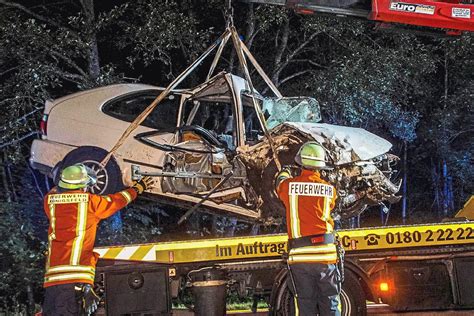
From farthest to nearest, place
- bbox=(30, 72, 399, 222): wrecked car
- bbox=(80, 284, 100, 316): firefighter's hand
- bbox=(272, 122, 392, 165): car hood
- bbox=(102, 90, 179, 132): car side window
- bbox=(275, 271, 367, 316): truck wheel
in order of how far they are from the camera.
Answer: bbox=(102, 90, 179, 132): car side window < bbox=(30, 72, 399, 222): wrecked car < bbox=(272, 122, 392, 165): car hood < bbox=(275, 271, 367, 316): truck wheel < bbox=(80, 284, 100, 316): firefighter's hand

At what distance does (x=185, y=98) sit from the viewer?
316 inches

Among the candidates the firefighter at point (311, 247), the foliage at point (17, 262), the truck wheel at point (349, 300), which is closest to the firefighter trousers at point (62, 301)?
the firefighter at point (311, 247)

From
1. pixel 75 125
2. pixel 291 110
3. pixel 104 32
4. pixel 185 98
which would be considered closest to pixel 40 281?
pixel 75 125

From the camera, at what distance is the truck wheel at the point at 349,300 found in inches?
228

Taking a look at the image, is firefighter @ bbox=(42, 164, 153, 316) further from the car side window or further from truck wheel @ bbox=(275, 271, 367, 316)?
the car side window

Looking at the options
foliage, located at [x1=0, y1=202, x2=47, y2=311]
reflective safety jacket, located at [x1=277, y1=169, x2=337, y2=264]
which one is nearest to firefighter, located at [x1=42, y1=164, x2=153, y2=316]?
reflective safety jacket, located at [x1=277, y1=169, x2=337, y2=264]

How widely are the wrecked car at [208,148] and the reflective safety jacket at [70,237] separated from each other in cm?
203

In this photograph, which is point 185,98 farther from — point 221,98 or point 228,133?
point 228,133

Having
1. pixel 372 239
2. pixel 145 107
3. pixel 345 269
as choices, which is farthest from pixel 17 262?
pixel 372 239

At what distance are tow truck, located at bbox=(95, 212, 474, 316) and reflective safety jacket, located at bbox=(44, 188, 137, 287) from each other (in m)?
0.79

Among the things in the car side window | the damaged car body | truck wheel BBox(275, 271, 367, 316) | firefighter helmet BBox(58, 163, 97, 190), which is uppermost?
the car side window

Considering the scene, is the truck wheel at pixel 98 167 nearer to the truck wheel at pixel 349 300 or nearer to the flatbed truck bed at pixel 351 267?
the flatbed truck bed at pixel 351 267

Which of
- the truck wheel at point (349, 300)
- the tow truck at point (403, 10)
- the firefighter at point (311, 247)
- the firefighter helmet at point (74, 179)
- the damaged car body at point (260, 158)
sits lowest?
the truck wheel at point (349, 300)

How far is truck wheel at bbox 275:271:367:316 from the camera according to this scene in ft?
19.0
